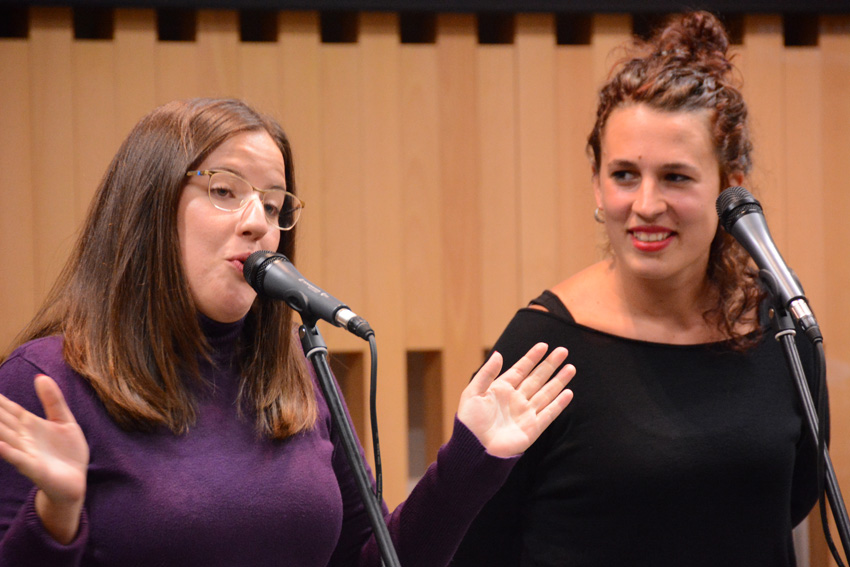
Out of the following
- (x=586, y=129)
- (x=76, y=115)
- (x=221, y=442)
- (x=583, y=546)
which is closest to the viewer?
(x=221, y=442)

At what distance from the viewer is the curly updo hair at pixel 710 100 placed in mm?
1778

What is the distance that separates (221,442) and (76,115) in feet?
4.85

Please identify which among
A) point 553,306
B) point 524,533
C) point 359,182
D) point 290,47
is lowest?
point 524,533

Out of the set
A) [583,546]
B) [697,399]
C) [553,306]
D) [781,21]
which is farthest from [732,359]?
[781,21]

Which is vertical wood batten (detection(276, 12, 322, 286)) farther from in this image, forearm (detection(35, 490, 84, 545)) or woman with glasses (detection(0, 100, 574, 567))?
forearm (detection(35, 490, 84, 545))

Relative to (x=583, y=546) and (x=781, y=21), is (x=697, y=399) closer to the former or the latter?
(x=583, y=546)

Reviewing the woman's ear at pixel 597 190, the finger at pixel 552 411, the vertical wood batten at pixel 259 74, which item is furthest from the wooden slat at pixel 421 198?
the finger at pixel 552 411

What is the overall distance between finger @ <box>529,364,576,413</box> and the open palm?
26.5 inches

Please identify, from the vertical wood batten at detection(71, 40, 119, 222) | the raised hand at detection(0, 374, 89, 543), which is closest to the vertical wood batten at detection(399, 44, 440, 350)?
the vertical wood batten at detection(71, 40, 119, 222)

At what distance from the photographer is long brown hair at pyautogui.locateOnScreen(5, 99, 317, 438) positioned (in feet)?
4.36

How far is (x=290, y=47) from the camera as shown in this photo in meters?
2.60

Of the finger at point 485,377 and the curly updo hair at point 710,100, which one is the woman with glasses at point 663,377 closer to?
the curly updo hair at point 710,100

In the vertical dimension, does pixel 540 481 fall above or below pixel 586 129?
below

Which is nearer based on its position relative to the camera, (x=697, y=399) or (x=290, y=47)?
(x=697, y=399)
